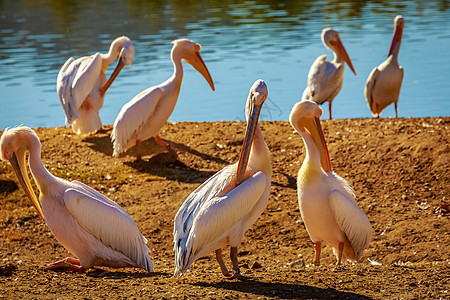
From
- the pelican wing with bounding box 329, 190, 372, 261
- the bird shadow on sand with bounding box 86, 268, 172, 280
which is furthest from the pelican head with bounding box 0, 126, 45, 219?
the pelican wing with bounding box 329, 190, 372, 261

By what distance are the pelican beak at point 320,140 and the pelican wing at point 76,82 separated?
4.87 metres

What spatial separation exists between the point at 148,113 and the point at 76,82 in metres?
1.78

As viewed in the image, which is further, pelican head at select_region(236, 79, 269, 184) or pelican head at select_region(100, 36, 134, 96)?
pelican head at select_region(100, 36, 134, 96)

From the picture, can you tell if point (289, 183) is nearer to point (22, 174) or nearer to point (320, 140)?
point (320, 140)

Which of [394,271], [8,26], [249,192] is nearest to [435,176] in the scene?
[394,271]

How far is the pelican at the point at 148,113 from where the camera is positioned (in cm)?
878

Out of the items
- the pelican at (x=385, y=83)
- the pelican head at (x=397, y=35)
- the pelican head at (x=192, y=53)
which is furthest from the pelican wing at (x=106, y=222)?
the pelican head at (x=397, y=35)

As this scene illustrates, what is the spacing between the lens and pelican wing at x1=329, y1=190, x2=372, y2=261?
18.2ft

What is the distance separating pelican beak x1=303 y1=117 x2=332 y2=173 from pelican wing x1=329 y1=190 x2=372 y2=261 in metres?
0.43

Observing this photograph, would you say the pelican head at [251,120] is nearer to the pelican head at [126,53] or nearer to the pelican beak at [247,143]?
the pelican beak at [247,143]

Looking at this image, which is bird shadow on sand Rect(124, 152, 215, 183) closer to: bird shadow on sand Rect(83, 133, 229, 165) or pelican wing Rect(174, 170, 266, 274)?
bird shadow on sand Rect(83, 133, 229, 165)

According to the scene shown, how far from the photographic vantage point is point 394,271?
488cm

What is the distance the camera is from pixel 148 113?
28.9 feet

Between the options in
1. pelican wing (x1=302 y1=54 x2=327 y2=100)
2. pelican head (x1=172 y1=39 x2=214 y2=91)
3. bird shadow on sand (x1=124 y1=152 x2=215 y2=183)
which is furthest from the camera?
pelican wing (x1=302 y1=54 x2=327 y2=100)
